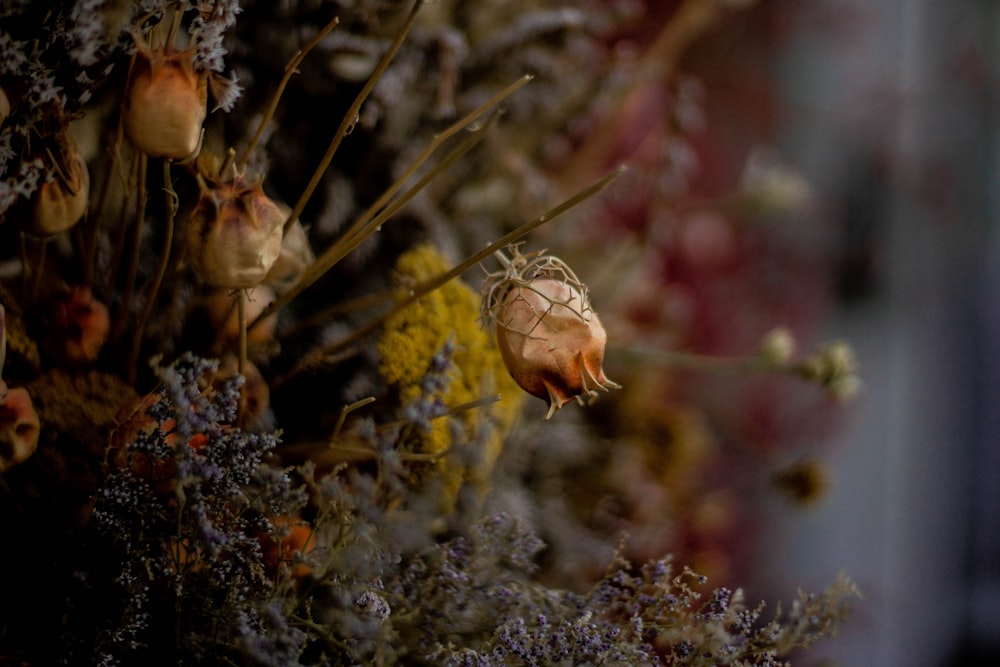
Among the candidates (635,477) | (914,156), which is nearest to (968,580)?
(914,156)

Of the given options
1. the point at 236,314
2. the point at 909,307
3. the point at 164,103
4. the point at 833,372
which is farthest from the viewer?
the point at 909,307

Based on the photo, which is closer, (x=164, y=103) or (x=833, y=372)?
(x=164, y=103)

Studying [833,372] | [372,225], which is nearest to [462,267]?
[372,225]

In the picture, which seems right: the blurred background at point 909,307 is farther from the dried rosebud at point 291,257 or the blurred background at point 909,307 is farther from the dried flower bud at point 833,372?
the dried rosebud at point 291,257

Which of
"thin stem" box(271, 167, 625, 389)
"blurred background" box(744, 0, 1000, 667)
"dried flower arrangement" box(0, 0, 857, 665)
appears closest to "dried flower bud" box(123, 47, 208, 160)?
"dried flower arrangement" box(0, 0, 857, 665)

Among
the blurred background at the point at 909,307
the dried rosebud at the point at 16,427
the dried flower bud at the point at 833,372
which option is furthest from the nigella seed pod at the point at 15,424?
the blurred background at the point at 909,307

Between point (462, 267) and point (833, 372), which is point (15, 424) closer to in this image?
point (462, 267)
